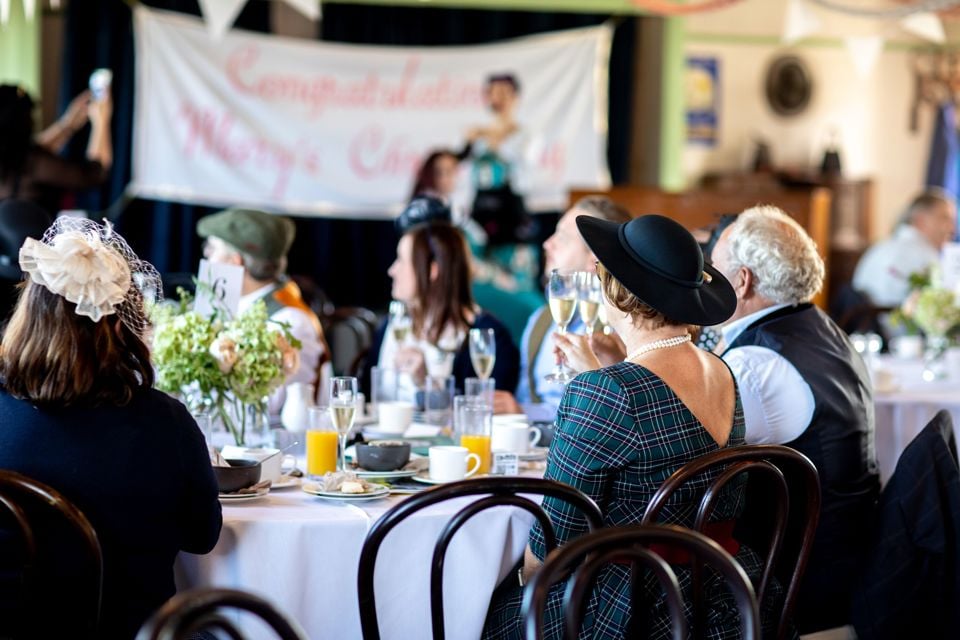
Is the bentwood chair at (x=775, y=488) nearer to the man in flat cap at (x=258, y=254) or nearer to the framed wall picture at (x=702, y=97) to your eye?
the man in flat cap at (x=258, y=254)

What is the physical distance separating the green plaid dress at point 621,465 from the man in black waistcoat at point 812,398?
1.85ft

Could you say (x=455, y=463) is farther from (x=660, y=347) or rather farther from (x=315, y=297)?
(x=315, y=297)

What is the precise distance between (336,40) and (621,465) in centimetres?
588

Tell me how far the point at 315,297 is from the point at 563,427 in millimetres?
3070

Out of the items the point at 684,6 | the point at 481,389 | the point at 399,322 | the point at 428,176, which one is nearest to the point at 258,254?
the point at 399,322

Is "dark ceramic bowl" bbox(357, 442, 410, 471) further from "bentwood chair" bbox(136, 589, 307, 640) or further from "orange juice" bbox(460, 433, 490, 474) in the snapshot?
"bentwood chair" bbox(136, 589, 307, 640)

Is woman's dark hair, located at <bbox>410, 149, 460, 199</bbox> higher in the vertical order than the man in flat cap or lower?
higher

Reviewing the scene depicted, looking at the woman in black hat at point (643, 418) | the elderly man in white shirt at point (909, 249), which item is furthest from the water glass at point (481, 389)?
the elderly man in white shirt at point (909, 249)

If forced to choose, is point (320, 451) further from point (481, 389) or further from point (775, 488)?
point (775, 488)

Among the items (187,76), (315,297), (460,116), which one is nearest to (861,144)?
(460,116)

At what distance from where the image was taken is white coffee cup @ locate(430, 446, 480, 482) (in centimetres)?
237

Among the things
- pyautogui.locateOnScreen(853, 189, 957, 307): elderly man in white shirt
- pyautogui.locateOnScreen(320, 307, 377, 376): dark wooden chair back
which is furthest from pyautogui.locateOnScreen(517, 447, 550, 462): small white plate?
pyautogui.locateOnScreen(853, 189, 957, 307): elderly man in white shirt

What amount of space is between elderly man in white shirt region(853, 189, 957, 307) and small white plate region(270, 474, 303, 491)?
4.53 meters

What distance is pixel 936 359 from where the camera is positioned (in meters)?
4.49
